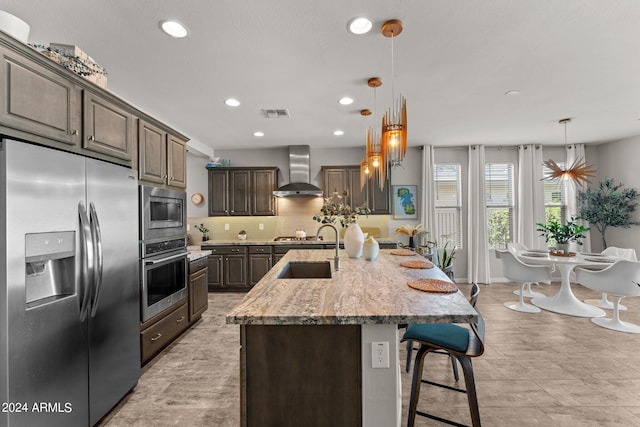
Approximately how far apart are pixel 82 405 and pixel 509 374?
10.1ft

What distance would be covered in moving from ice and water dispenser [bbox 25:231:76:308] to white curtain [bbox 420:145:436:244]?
537 centimetres

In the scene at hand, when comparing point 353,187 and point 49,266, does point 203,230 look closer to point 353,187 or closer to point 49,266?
point 353,187

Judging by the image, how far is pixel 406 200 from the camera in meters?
5.86

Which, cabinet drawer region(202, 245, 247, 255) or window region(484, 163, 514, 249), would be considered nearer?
cabinet drawer region(202, 245, 247, 255)

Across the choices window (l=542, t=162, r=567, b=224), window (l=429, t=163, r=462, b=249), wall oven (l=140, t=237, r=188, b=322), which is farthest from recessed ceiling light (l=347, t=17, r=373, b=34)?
window (l=542, t=162, r=567, b=224)

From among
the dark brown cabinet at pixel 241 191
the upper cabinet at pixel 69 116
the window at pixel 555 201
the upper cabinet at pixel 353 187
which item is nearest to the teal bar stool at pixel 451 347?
the upper cabinet at pixel 69 116

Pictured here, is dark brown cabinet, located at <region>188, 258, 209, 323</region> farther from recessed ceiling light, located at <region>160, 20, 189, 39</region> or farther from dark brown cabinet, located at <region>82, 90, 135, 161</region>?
recessed ceiling light, located at <region>160, 20, 189, 39</region>

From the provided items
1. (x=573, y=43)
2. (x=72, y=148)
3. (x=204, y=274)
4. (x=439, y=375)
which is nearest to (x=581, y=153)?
(x=573, y=43)

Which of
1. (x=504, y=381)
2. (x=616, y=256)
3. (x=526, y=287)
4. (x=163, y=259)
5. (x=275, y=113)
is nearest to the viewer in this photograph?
(x=504, y=381)

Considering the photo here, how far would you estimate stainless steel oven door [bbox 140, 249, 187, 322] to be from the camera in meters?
2.38

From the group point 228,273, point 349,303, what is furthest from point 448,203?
point 349,303

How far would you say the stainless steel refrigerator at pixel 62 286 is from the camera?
130 cm

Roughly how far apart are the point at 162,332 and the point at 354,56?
3009 millimetres

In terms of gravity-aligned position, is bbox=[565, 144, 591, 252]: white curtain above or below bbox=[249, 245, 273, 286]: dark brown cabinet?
above
